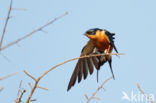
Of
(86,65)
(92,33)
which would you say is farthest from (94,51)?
(92,33)

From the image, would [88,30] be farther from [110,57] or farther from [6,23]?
[6,23]

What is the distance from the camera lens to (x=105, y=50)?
19.7 ft

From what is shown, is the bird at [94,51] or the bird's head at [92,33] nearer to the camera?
the bird at [94,51]

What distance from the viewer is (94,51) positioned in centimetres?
701

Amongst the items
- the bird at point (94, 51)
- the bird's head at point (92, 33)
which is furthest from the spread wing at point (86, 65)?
the bird's head at point (92, 33)

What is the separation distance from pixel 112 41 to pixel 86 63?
48.3 inches

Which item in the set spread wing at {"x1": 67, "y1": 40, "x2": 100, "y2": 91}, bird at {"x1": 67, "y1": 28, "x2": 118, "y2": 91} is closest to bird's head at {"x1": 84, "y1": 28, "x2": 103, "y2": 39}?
bird at {"x1": 67, "y1": 28, "x2": 118, "y2": 91}

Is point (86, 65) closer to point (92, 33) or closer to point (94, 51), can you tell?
point (94, 51)

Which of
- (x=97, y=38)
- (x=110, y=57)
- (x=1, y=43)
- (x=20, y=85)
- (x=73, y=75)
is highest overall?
(x=1, y=43)

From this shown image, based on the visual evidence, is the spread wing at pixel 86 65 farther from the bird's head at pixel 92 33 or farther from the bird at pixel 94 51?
the bird's head at pixel 92 33

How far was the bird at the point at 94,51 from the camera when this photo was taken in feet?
19.7

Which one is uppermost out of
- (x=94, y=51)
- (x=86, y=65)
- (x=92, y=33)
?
(x=92, y=33)

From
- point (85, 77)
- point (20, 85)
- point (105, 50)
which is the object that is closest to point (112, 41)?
point (105, 50)

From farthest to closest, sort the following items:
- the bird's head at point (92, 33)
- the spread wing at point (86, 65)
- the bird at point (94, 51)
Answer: the spread wing at point (86, 65) < the bird's head at point (92, 33) < the bird at point (94, 51)
